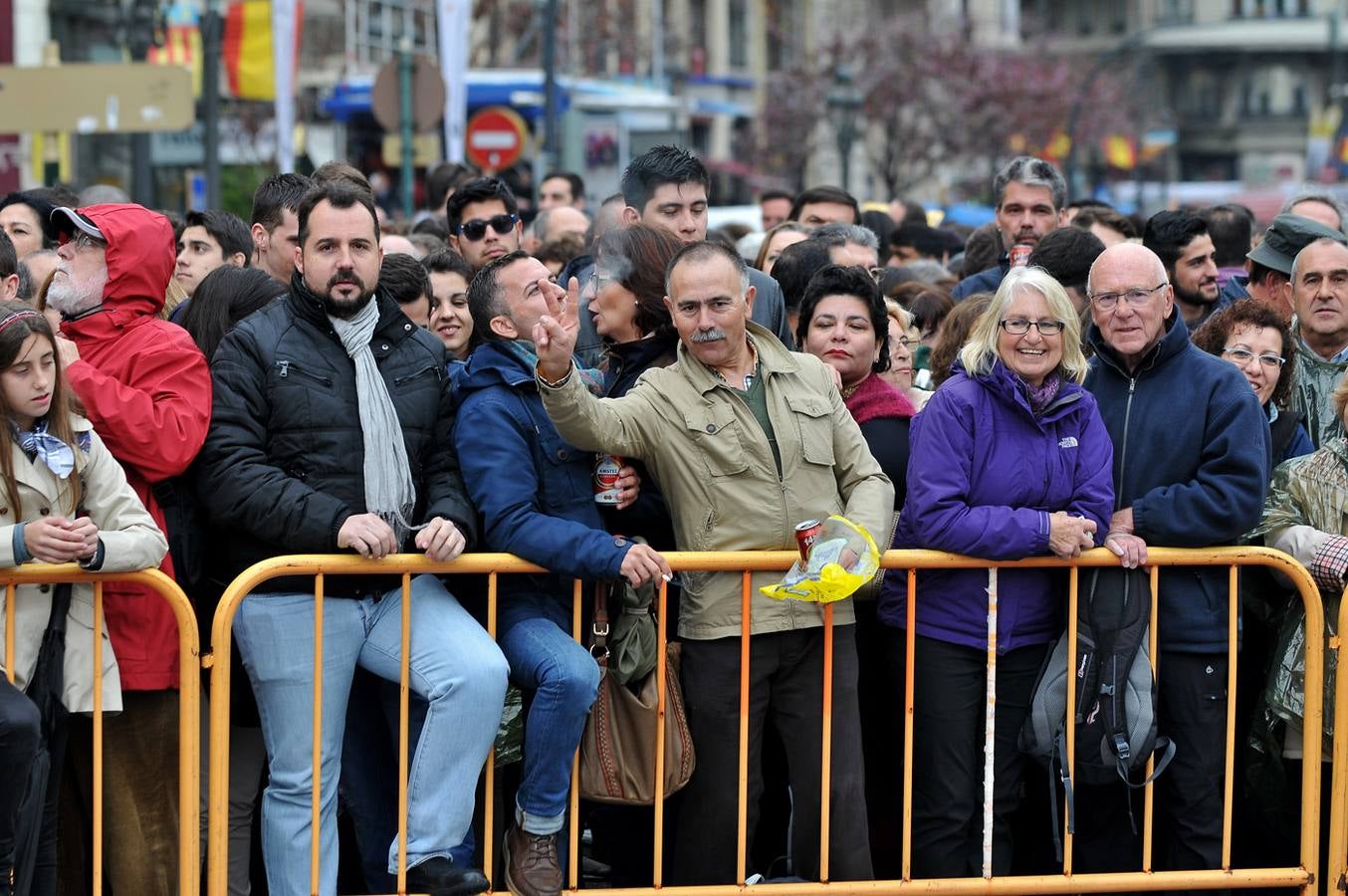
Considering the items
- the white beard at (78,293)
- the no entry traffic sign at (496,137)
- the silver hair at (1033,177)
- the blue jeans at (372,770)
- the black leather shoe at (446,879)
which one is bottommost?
the black leather shoe at (446,879)

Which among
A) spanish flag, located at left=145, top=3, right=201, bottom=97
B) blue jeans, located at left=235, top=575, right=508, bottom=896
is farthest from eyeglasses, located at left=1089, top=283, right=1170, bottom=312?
spanish flag, located at left=145, top=3, right=201, bottom=97

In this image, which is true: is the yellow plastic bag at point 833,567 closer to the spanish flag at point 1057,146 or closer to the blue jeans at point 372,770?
the blue jeans at point 372,770

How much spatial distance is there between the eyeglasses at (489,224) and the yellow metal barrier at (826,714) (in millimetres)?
3064

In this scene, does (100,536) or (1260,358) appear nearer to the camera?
(100,536)

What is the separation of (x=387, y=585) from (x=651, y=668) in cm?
79

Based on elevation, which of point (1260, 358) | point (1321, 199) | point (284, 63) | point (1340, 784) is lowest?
point (1340, 784)

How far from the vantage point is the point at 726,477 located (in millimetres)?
4887

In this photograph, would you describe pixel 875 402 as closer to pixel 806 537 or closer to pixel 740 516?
pixel 740 516

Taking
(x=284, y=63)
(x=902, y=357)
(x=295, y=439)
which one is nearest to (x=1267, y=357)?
(x=902, y=357)

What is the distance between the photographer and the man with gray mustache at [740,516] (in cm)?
488

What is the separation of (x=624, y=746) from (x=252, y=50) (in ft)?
42.2

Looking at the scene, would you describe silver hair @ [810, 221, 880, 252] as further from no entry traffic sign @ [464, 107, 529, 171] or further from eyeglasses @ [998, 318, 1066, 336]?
no entry traffic sign @ [464, 107, 529, 171]

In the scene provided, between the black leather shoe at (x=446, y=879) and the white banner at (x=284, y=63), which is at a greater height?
the white banner at (x=284, y=63)

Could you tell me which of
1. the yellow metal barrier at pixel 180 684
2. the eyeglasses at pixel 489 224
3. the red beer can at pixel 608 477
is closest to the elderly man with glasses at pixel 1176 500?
the red beer can at pixel 608 477
